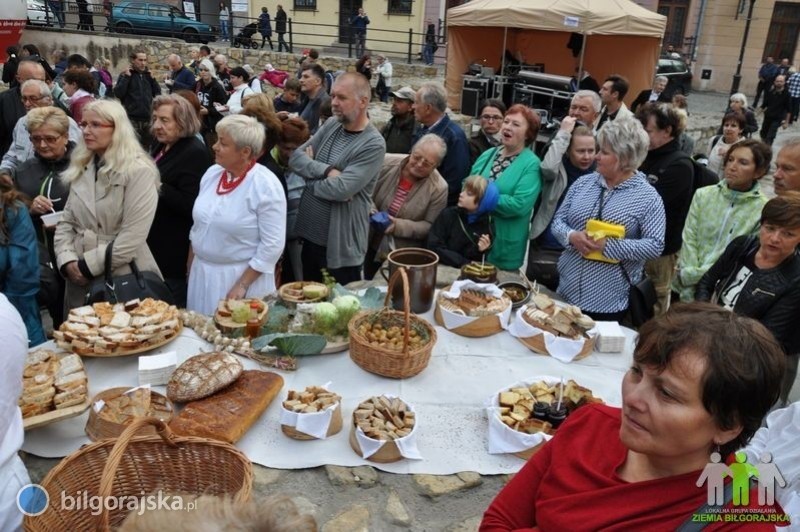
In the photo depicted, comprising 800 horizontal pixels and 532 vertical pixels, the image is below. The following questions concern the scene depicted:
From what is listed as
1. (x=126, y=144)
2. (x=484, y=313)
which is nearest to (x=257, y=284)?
(x=126, y=144)

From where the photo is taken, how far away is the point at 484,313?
10.1ft

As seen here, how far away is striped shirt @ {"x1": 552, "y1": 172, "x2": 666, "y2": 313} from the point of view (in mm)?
3211

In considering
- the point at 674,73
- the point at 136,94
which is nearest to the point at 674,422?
the point at 136,94

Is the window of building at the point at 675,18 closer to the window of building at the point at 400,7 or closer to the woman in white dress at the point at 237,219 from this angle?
the window of building at the point at 400,7

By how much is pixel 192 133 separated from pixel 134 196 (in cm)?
84

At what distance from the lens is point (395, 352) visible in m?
2.61

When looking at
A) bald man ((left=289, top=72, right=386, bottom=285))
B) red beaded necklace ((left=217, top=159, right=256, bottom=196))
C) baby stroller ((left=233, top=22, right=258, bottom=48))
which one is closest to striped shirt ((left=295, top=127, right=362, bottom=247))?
bald man ((left=289, top=72, right=386, bottom=285))

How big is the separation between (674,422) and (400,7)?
2463 centimetres

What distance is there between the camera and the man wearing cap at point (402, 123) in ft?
17.8

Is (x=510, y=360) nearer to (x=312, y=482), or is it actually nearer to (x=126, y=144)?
(x=312, y=482)

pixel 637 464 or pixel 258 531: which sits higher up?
pixel 258 531

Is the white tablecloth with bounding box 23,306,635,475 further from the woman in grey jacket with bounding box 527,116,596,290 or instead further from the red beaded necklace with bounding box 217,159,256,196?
the woman in grey jacket with bounding box 527,116,596,290

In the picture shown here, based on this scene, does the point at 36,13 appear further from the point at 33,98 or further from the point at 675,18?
the point at 675,18

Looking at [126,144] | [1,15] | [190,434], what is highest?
[1,15]
